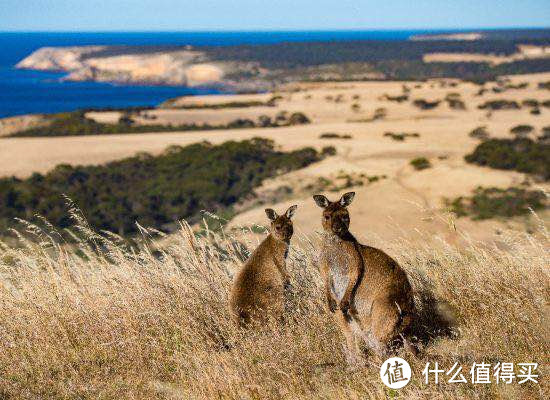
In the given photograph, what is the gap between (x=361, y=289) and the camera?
5.20 metres

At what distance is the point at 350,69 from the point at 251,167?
124023 millimetres

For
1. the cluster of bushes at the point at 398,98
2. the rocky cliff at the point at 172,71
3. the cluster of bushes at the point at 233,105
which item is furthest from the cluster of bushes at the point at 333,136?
the rocky cliff at the point at 172,71

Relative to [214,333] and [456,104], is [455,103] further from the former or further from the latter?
[214,333]

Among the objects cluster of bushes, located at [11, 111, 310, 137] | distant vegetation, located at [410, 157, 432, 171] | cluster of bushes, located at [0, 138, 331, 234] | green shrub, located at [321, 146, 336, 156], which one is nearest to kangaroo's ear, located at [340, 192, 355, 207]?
cluster of bushes, located at [0, 138, 331, 234]

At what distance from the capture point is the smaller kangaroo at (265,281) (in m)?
6.03

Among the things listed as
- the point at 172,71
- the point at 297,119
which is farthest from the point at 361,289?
the point at 172,71

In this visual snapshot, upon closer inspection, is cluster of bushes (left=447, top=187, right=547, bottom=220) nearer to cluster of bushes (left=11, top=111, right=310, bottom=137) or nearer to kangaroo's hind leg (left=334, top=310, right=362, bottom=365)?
kangaroo's hind leg (left=334, top=310, right=362, bottom=365)

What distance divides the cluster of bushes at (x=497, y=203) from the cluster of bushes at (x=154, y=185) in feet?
48.3

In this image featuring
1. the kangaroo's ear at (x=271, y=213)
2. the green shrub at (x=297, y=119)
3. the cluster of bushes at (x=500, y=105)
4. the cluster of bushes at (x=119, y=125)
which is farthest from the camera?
the cluster of bushes at (x=500, y=105)

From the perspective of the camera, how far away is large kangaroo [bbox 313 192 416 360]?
16.7 ft

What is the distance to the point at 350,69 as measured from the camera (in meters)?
168

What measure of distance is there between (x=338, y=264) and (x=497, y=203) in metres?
31.4

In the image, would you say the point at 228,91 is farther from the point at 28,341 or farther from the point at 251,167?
the point at 28,341

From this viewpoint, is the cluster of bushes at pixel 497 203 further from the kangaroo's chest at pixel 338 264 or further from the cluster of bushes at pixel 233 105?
the cluster of bushes at pixel 233 105
